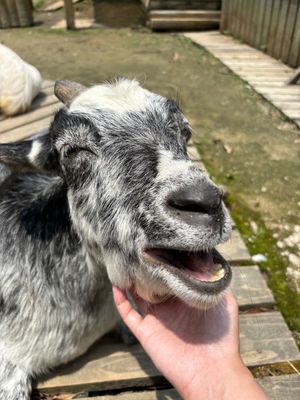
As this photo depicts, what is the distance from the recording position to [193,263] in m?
1.72

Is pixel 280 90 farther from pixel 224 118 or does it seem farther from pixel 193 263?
pixel 193 263

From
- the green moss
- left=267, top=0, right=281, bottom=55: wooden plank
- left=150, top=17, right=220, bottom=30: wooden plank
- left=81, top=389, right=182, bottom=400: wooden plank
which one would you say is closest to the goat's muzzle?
left=81, top=389, right=182, bottom=400: wooden plank

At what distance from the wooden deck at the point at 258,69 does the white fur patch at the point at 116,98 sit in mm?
4190

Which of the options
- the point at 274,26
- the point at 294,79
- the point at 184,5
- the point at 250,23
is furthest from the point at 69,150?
the point at 184,5

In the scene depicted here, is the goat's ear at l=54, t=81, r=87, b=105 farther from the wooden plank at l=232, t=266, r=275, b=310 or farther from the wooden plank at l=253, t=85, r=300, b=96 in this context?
the wooden plank at l=253, t=85, r=300, b=96

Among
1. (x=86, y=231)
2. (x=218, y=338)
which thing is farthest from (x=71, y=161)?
(x=218, y=338)

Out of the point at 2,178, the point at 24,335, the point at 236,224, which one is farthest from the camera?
the point at 236,224

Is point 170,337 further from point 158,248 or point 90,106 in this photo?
point 90,106

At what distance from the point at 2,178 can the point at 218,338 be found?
1775mm

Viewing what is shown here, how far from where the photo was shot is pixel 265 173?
4.82 metres

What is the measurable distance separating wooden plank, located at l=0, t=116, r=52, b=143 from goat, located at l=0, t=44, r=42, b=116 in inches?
13.1

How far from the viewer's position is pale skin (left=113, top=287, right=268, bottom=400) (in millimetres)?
1784

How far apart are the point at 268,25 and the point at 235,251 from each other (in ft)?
21.8

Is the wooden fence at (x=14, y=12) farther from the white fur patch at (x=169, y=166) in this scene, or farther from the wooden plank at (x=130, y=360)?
the white fur patch at (x=169, y=166)
